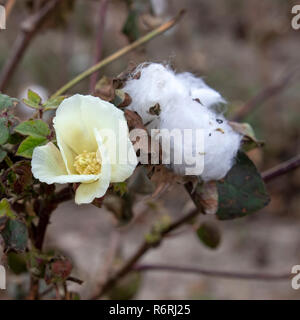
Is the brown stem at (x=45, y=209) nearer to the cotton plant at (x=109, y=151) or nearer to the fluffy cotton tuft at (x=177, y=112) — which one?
the cotton plant at (x=109, y=151)

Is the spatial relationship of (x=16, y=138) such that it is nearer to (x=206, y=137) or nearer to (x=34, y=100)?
(x=34, y=100)

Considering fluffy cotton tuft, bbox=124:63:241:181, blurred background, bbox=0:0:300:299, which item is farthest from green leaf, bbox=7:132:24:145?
blurred background, bbox=0:0:300:299

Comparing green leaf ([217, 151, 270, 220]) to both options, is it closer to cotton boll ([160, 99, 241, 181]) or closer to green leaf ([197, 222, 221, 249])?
cotton boll ([160, 99, 241, 181])

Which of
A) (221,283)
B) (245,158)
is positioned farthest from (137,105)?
(221,283)

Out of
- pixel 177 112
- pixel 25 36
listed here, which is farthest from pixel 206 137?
pixel 25 36

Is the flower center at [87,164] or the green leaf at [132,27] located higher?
the green leaf at [132,27]

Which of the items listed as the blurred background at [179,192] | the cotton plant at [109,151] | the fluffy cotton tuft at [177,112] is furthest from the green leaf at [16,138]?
the blurred background at [179,192]
